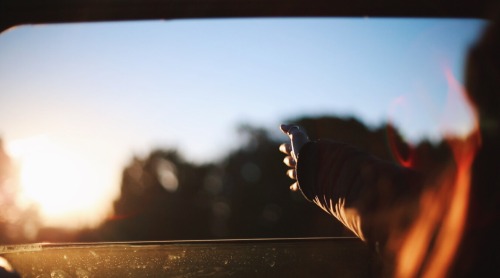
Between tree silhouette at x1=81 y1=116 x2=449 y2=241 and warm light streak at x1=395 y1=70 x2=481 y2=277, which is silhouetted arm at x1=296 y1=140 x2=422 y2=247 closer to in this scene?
warm light streak at x1=395 y1=70 x2=481 y2=277

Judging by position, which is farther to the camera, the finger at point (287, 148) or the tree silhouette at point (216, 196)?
the tree silhouette at point (216, 196)

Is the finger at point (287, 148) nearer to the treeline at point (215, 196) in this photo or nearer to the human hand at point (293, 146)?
the human hand at point (293, 146)

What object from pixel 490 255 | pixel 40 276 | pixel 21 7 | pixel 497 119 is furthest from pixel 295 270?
pixel 21 7

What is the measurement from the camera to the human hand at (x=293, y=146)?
220cm

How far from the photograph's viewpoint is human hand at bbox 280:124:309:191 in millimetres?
2199

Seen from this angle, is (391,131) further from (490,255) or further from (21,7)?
(21,7)

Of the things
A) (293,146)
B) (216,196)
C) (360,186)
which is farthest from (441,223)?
(216,196)

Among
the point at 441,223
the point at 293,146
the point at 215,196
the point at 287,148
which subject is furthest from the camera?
the point at 215,196

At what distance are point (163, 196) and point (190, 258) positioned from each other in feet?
153

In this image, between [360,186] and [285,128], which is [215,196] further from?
[360,186]

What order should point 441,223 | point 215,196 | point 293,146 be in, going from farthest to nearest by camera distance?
point 215,196, point 293,146, point 441,223

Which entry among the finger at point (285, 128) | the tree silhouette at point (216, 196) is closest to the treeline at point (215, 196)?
the tree silhouette at point (216, 196)

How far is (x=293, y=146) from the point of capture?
2252 mm

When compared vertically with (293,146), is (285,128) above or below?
above
